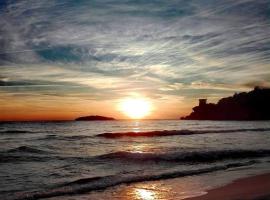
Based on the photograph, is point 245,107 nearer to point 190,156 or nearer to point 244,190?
point 190,156

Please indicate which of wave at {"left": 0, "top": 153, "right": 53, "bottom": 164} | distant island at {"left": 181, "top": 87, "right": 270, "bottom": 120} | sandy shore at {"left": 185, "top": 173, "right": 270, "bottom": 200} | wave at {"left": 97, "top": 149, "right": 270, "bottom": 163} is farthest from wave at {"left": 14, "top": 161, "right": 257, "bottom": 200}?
distant island at {"left": 181, "top": 87, "right": 270, "bottom": 120}

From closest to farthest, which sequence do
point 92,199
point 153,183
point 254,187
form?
point 92,199 < point 254,187 < point 153,183

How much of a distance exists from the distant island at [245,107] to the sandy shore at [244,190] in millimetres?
159250

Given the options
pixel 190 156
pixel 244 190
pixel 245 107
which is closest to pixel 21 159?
pixel 190 156

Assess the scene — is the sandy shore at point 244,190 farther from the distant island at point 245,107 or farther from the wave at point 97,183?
the distant island at point 245,107

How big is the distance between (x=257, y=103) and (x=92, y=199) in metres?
165

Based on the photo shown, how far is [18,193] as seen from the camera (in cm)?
1141

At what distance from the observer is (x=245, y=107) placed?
16938 cm

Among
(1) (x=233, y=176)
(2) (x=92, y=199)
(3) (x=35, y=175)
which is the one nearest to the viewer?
(2) (x=92, y=199)

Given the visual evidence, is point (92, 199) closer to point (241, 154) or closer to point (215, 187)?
point (215, 187)

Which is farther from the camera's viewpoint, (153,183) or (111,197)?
(153,183)

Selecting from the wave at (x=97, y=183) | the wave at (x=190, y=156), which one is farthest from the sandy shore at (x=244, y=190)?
the wave at (x=190, y=156)

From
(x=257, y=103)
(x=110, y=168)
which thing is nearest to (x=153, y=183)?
(x=110, y=168)

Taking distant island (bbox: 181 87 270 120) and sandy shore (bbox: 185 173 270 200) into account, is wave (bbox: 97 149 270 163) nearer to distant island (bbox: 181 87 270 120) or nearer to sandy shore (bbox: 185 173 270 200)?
sandy shore (bbox: 185 173 270 200)
